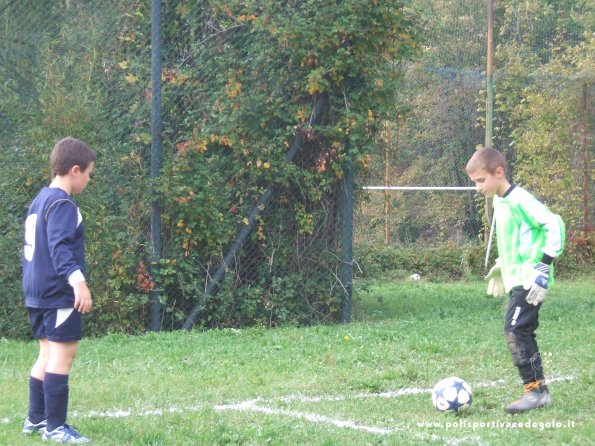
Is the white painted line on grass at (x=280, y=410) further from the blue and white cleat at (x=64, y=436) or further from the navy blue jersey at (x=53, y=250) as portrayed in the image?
the navy blue jersey at (x=53, y=250)

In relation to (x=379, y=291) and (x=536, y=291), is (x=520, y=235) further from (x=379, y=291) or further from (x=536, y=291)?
(x=379, y=291)

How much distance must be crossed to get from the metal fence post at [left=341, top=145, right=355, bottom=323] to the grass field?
24 centimetres

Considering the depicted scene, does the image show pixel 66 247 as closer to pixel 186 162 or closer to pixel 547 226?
pixel 547 226

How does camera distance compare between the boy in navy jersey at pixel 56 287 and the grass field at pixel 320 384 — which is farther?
the grass field at pixel 320 384

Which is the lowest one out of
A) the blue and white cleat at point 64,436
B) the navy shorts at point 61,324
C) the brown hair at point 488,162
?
the blue and white cleat at point 64,436

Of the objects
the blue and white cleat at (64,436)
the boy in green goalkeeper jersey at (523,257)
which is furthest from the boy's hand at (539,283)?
the blue and white cleat at (64,436)

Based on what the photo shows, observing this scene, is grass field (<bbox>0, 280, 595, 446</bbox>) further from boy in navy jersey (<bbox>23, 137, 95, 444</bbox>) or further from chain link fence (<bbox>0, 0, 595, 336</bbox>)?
chain link fence (<bbox>0, 0, 595, 336</bbox>)

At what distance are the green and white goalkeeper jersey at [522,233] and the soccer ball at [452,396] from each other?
72 centimetres

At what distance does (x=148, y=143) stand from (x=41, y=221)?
167 inches

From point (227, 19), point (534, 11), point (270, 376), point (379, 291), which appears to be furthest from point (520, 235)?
point (534, 11)

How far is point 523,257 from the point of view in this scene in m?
5.66

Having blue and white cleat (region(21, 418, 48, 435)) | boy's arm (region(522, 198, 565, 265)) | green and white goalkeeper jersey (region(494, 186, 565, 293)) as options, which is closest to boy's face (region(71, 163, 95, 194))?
blue and white cleat (region(21, 418, 48, 435))

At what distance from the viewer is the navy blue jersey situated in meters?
4.89

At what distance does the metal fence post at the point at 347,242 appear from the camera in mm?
9758
